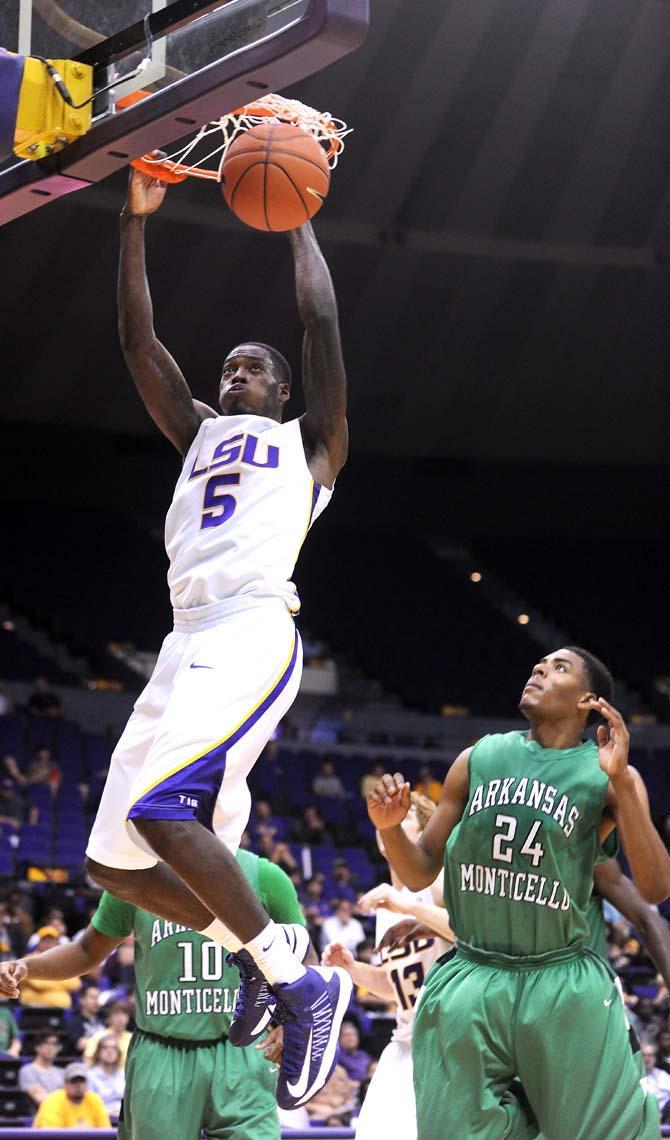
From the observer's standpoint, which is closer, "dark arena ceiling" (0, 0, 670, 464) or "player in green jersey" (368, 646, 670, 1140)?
"player in green jersey" (368, 646, 670, 1140)

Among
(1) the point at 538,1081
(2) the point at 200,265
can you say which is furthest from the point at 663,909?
(1) the point at 538,1081

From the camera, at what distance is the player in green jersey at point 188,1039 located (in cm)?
481

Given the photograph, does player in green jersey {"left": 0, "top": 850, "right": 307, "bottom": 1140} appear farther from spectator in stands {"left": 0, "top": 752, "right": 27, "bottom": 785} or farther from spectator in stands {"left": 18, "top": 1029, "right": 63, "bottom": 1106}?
spectator in stands {"left": 0, "top": 752, "right": 27, "bottom": 785}

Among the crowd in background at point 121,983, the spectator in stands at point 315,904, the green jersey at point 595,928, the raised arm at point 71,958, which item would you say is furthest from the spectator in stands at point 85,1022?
the green jersey at point 595,928

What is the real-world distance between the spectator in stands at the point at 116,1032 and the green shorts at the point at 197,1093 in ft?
14.5

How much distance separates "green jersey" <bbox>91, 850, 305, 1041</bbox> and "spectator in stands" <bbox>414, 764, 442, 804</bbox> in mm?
12433

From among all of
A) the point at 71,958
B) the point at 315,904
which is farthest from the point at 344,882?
the point at 71,958

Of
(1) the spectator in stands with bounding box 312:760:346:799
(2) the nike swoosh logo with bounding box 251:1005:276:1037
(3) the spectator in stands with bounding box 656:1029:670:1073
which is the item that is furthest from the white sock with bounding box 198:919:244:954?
(1) the spectator in stands with bounding box 312:760:346:799

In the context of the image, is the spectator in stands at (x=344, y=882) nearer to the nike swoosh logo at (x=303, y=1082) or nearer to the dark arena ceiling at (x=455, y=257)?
the dark arena ceiling at (x=455, y=257)

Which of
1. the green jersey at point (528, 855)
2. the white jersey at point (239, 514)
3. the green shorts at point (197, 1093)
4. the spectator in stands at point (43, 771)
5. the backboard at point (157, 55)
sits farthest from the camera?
the spectator in stands at point (43, 771)

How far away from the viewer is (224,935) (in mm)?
3785

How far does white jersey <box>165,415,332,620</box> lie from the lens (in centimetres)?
393

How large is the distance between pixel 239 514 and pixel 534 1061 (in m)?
1.69

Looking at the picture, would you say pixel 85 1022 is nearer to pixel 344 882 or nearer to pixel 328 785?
pixel 344 882
